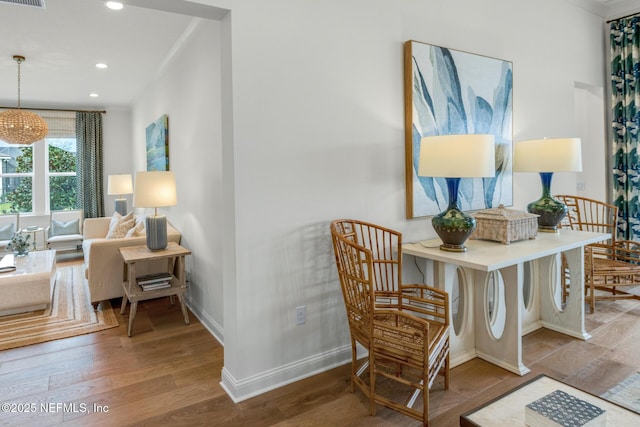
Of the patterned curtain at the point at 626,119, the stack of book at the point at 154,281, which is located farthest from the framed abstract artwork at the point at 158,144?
the patterned curtain at the point at 626,119

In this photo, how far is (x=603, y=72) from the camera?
440 cm

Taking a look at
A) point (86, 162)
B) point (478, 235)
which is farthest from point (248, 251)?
point (86, 162)

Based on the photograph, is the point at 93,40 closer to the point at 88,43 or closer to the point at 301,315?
the point at 88,43

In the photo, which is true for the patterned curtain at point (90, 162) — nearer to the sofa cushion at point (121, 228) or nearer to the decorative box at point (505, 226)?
the sofa cushion at point (121, 228)

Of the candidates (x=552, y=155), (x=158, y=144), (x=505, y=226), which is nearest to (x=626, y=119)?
(x=552, y=155)

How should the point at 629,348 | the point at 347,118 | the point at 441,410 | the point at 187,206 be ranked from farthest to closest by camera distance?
the point at 187,206
the point at 629,348
the point at 347,118
the point at 441,410

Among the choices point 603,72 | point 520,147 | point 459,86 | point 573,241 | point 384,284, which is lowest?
point 384,284

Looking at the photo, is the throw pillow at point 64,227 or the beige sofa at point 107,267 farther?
the throw pillow at point 64,227

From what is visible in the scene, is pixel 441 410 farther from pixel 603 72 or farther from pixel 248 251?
pixel 603 72

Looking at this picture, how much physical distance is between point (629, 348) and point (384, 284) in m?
1.73

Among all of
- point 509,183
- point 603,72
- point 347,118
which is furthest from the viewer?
point 603,72

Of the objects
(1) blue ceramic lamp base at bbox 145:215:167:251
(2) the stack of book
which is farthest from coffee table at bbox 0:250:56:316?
(1) blue ceramic lamp base at bbox 145:215:167:251

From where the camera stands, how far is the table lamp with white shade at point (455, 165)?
2271 mm

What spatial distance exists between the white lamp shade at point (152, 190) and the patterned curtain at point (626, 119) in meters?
4.75
